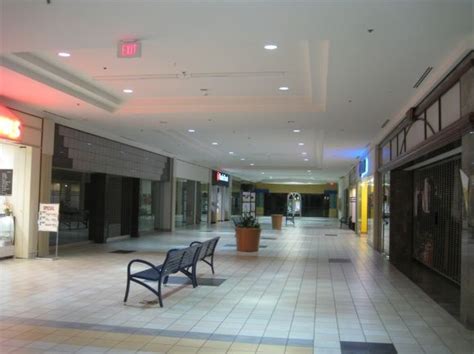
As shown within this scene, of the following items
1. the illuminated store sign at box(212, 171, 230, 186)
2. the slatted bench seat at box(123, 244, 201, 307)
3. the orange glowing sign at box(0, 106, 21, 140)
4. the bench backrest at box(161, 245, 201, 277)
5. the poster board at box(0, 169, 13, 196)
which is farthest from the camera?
the illuminated store sign at box(212, 171, 230, 186)

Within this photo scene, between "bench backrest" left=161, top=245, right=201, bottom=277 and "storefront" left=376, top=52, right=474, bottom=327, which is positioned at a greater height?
"storefront" left=376, top=52, right=474, bottom=327

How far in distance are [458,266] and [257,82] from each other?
4.88m

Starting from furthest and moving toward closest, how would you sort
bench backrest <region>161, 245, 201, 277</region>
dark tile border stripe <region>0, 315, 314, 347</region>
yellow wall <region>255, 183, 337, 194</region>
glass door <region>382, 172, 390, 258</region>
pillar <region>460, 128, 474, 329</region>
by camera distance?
yellow wall <region>255, 183, 337, 194</region>, glass door <region>382, 172, 390, 258</region>, bench backrest <region>161, 245, 201, 277</region>, pillar <region>460, 128, 474, 329</region>, dark tile border stripe <region>0, 315, 314, 347</region>

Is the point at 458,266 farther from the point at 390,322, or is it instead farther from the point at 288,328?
the point at 288,328

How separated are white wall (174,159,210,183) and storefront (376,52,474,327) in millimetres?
10122

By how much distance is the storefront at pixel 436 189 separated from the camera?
17.5 feet

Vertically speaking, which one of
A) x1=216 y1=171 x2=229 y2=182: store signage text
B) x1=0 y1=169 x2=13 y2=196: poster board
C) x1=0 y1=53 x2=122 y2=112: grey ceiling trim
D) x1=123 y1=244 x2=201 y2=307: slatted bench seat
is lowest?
x1=123 y1=244 x2=201 y2=307: slatted bench seat

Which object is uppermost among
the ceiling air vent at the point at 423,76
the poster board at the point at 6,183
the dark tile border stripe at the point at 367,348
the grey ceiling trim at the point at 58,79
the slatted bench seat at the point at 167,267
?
the grey ceiling trim at the point at 58,79

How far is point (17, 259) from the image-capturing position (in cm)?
1032

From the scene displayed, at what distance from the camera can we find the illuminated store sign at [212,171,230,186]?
28.3 metres

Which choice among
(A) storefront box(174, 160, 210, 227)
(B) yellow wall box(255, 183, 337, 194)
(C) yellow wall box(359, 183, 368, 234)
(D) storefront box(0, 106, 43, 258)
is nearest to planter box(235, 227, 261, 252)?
(D) storefront box(0, 106, 43, 258)

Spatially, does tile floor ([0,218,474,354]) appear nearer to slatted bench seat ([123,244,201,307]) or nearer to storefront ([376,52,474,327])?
slatted bench seat ([123,244,201,307])

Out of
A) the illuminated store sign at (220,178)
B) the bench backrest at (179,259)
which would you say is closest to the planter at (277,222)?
the illuminated store sign at (220,178)

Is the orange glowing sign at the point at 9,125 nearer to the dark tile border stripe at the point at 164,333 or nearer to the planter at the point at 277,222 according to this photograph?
the dark tile border stripe at the point at 164,333
